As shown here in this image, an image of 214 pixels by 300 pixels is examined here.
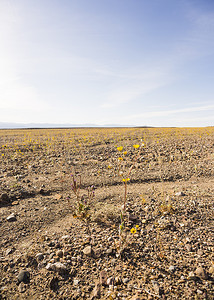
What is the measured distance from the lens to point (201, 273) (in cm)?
219

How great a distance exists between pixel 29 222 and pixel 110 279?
7.66ft

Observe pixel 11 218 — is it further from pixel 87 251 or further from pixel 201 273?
→ pixel 201 273

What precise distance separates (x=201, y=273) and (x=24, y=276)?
2539 mm

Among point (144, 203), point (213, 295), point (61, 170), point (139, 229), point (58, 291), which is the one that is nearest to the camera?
point (213, 295)

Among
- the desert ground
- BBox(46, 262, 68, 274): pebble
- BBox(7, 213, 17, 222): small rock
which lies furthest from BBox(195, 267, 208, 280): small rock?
BBox(7, 213, 17, 222): small rock

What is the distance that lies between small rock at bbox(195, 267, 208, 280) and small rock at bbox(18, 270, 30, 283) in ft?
7.95

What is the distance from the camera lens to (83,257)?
269cm

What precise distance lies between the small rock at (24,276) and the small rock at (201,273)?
7.95ft

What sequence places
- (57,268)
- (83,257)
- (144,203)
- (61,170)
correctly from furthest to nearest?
1. (61,170)
2. (144,203)
3. (83,257)
4. (57,268)

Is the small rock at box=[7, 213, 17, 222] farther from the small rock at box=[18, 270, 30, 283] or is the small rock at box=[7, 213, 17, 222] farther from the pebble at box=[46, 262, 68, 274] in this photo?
the pebble at box=[46, 262, 68, 274]

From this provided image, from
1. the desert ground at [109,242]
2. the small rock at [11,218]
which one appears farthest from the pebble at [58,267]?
the small rock at [11,218]

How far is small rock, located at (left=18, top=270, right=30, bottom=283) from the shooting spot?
7.95ft

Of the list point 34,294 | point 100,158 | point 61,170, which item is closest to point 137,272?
point 34,294

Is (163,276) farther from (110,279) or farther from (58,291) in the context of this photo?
(58,291)
